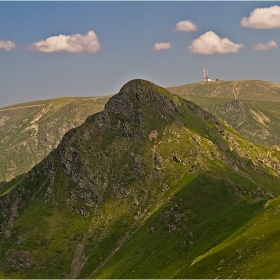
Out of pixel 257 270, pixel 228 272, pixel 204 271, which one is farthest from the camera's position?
pixel 204 271

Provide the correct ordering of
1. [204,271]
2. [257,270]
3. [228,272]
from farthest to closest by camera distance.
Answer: [204,271]
[228,272]
[257,270]

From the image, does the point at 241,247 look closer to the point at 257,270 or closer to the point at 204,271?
the point at 204,271

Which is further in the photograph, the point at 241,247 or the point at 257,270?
the point at 241,247

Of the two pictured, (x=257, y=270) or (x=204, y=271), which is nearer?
(x=257, y=270)

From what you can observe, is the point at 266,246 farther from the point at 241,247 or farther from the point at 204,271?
the point at 204,271

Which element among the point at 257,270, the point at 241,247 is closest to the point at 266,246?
the point at 241,247

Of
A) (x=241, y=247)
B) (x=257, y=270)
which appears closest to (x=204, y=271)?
(x=241, y=247)

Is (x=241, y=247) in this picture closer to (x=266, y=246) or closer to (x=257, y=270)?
(x=266, y=246)
